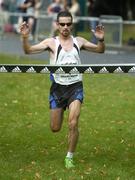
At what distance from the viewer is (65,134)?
1069cm

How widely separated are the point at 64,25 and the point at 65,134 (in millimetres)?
2718

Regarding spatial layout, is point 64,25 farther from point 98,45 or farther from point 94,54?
point 94,54

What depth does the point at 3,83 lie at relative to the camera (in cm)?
1572

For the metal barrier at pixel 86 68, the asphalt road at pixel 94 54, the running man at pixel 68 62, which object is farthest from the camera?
the asphalt road at pixel 94 54

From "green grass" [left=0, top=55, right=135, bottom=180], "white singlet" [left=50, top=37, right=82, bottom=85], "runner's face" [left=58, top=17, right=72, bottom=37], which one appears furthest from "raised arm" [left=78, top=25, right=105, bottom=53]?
"green grass" [left=0, top=55, right=135, bottom=180]

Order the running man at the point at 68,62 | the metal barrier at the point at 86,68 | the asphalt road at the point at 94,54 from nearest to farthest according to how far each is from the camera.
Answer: the metal barrier at the point at 86,68, the running man at the point at 68,62, the asphalt road at the point at 94,54

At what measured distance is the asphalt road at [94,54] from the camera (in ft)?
66.3

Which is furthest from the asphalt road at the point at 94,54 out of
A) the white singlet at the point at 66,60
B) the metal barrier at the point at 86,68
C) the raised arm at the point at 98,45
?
the metal barrier at the point at 86,68

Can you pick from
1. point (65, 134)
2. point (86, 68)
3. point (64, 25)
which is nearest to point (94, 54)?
point (65, 134)

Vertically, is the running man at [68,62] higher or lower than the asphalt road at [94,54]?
higher

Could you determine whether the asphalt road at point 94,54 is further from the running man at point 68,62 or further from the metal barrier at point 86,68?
the metal barrier at point 86,68

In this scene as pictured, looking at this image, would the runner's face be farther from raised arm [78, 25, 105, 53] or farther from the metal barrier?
the metal barrier

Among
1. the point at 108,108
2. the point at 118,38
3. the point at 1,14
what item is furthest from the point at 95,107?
the point at 1,14

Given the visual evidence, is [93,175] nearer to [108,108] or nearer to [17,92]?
[108,108]
